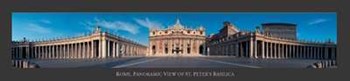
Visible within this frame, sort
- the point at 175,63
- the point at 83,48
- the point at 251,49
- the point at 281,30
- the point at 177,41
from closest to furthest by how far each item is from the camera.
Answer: the point at 175,63
the point at 281,30
the point at 83,48
the point at 251,49
the point at 177,41

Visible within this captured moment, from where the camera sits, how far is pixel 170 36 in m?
21.6

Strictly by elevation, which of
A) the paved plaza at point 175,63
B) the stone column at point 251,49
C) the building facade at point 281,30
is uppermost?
the building facade at point 281,30

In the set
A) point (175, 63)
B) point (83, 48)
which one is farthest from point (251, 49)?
point (83, 48)

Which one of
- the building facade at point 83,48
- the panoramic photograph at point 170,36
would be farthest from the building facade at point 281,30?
the building facade at point 83,48

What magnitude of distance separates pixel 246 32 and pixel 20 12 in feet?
29.4

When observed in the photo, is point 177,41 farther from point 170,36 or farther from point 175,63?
point 175,63

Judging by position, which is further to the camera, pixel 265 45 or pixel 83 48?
pixel 265 45

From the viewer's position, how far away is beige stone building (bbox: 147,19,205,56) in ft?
66.5

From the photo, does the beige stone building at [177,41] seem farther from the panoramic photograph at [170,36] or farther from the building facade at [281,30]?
the building facade at [281,30]

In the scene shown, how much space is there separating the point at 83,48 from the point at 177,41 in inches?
171

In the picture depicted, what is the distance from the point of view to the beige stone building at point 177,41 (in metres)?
20.3

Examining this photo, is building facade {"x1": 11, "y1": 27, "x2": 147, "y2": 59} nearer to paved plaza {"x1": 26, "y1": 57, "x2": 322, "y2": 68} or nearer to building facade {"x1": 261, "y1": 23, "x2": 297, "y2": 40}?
paved plaza {"x1": 26, "y1": 57, "x2": 322, "y2": 68}

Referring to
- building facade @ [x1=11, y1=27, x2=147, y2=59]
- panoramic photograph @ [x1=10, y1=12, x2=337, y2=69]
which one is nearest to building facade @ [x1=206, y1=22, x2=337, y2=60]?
panoramic photograph @ [x1=10, y1=12, x2=337, y2=69]

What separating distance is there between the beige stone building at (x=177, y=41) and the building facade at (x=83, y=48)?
70 cm
